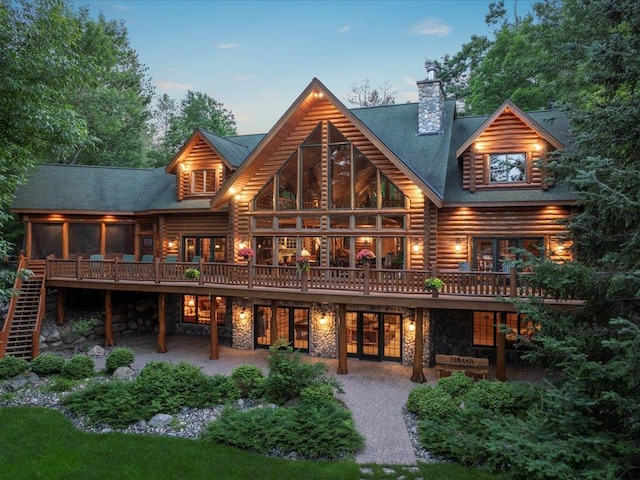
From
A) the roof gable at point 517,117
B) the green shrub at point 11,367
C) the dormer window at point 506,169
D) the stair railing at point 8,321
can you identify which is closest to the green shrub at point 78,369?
the green shrub at point 11,367

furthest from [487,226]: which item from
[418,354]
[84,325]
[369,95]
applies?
[369,95]

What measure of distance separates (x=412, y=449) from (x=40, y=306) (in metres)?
14.4

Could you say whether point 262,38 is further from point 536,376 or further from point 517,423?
point 517,423

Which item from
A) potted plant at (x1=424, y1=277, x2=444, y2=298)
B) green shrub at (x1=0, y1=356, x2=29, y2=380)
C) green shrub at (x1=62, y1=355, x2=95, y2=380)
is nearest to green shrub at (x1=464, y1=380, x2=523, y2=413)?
potted plant at (x1=424, y1=277, x2=444, y2=298)

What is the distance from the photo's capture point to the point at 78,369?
12438 mm

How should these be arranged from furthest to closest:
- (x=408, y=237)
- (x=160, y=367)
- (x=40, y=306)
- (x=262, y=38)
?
(x=262, y=38) < (x=40, y=306) < (x=408, y=237) < (x=160, y=367)

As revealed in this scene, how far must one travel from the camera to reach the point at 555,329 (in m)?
7.27

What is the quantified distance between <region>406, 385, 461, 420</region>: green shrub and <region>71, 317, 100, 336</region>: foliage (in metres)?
13.5

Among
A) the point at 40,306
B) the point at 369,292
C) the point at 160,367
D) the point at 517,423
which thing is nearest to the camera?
the point at 517,423

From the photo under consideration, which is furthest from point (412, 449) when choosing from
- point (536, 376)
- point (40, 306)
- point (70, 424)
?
point (40, 306)

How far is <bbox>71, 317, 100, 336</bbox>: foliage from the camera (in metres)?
16.8

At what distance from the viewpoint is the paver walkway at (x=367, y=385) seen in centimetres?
851

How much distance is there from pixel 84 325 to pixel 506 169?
687 inches

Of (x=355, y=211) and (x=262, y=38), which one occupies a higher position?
(x=262, y=38)
